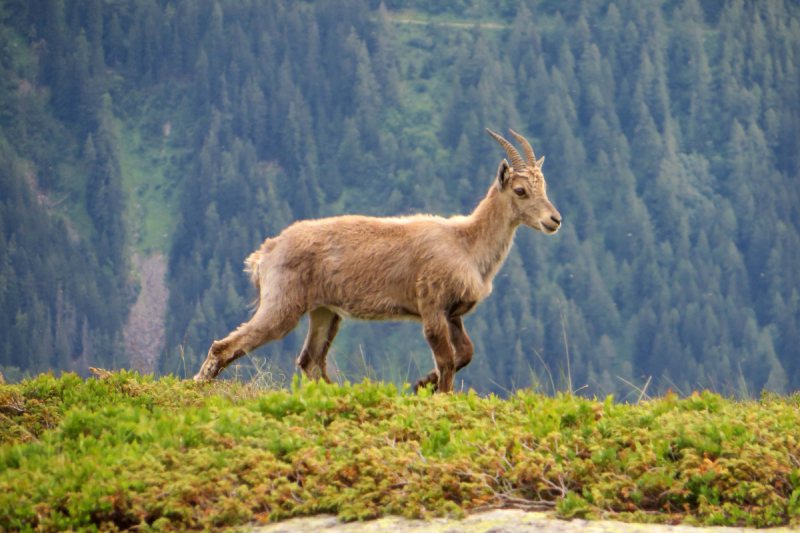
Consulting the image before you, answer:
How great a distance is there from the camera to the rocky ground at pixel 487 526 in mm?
4555

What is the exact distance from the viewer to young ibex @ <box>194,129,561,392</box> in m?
8.48

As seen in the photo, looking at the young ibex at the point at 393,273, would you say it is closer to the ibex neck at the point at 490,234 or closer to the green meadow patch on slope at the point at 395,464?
the ibex neck at the point at 490,234

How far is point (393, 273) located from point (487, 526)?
440 centimetres

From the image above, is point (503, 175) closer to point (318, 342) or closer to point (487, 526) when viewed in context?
point (318, 342)

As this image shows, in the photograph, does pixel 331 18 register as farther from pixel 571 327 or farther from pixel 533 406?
pixel 533 406

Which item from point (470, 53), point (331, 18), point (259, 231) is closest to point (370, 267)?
point (259, 231)

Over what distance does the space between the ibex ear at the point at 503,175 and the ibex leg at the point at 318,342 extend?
2.26 metres

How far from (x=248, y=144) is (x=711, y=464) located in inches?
5781

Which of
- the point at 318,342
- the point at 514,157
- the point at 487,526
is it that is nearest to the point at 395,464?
the point at 487,526

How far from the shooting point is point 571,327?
116375mm

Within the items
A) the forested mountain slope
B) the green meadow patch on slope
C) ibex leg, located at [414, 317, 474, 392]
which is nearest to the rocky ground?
the green meadow patch on slope

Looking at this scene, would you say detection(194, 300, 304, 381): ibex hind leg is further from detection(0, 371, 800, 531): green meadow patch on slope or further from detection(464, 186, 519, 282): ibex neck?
detection(0, 371, 800, 531): green meadow patch on slope

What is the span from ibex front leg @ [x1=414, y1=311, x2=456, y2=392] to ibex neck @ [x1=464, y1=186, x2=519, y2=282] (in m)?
0.83

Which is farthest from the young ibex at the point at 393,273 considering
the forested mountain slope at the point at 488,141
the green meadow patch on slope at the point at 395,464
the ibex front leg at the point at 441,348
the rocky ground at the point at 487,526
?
the forested mountain slope at the point at 488,141
